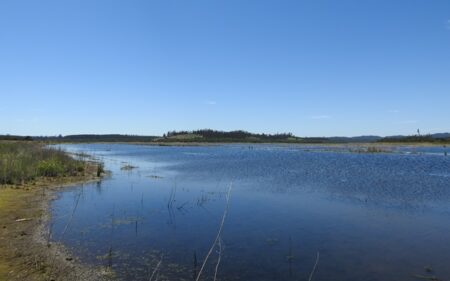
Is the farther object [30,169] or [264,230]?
[30,169]

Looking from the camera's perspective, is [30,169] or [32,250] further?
[30,169]

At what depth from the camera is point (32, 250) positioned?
1048 cm

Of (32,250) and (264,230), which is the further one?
(264,230)

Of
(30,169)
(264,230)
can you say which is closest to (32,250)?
(264,230)

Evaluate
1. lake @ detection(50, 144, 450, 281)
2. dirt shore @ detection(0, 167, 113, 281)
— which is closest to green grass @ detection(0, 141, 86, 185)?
lake @ detection(50, 144, 450, 281)

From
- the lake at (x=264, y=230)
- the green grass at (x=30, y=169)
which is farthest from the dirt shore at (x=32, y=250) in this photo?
the green grass at (x=30, y=169)

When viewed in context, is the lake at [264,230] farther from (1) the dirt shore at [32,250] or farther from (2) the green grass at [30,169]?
(2) the green grass at [30,169]

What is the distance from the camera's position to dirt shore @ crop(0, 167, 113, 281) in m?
8.91

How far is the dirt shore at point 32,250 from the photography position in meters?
8.91

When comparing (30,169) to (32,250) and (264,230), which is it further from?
(264,230)

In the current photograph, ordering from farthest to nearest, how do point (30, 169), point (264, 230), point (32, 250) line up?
point (30, 169) < point (264, 230) < point (32, 250)

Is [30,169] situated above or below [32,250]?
above

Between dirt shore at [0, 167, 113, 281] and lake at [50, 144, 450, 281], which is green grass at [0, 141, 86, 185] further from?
dirt shore at [0, 167, 113, 281]

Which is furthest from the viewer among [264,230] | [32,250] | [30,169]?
[30,169]
